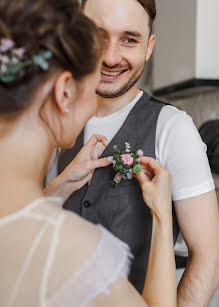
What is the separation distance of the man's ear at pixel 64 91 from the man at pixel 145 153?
50cm

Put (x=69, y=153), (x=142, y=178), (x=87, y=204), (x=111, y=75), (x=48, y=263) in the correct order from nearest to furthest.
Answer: (x=48, y=263) → (x=142, y=178) → (x=87, y=204) → (x=111, y=75) → (x=69, y=153)

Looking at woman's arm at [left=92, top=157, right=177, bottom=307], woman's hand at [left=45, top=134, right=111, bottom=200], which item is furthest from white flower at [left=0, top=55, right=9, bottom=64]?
woman's hand at [left=45, top=134, right=111, bottom=200]

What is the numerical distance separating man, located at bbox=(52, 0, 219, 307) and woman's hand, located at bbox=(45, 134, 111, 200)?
3 cm

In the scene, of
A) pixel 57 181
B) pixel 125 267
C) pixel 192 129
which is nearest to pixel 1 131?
pixel 125 267

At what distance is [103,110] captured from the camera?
153 cm

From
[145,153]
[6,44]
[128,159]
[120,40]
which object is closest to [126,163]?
[128,159]

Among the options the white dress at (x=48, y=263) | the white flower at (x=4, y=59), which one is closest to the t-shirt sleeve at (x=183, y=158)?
the white dress at (x=48, y=263)

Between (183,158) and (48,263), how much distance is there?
25.0 inches

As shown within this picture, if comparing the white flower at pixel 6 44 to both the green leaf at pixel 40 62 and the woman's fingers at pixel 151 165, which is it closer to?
the green leaf at pixel 40 62

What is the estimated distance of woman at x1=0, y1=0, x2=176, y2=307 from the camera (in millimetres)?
727

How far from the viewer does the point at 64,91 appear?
814 millimetres

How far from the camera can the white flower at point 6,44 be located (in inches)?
28.7

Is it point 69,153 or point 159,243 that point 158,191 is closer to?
point 159,243

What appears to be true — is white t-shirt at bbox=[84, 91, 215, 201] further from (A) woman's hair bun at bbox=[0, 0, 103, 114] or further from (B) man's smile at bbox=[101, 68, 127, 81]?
(A) woman's hair bun at bbox=[0, 0, 103, 114]
